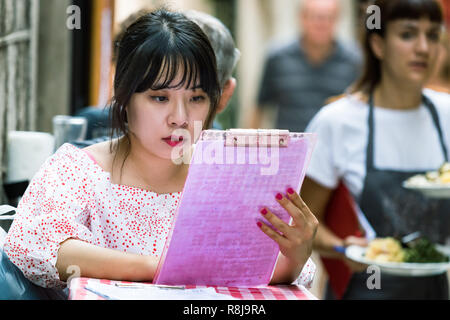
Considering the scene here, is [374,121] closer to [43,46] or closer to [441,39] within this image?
[441,39]

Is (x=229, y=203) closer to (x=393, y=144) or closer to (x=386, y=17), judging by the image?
(x=393, y=144)

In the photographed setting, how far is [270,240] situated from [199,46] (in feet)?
1.69

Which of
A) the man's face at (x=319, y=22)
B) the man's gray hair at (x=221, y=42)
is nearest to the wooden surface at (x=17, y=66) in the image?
the man's gray hair at (x=221, y=42)

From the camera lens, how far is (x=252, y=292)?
5.56 ft

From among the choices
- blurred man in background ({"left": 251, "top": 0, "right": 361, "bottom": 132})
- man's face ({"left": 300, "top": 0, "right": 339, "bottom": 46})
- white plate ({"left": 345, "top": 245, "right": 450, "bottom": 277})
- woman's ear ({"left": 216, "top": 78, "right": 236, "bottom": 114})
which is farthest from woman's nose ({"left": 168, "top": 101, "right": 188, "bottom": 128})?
man's face ({"left": 300, "top": 0, "right": 339, "bottom": 46})

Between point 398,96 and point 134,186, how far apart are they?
1.81 m

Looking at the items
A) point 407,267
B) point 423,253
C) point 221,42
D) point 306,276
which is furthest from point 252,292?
point 423,253

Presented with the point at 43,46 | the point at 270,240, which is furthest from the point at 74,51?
the point at 270,240

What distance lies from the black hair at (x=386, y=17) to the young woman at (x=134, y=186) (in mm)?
1590

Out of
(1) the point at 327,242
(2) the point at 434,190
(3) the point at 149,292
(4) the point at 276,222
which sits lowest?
(1) the point at 327,242

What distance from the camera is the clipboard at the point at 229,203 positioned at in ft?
5.13

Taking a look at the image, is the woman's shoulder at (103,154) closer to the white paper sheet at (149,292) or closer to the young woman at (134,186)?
the young woman at (134,186)

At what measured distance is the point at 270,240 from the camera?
176cm

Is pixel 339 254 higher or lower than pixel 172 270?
lower
